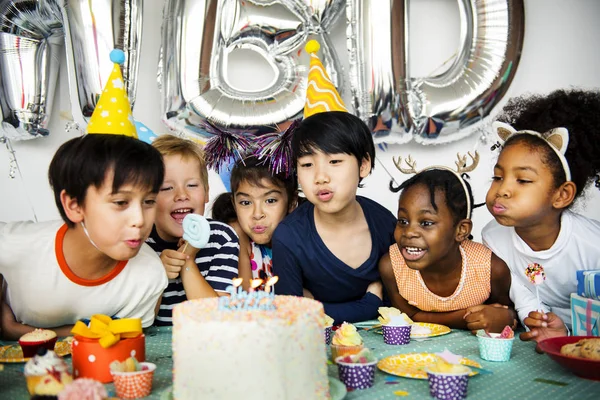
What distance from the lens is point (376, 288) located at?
1.88m

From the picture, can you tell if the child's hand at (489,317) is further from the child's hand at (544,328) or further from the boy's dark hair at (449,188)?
the boy's dark hair at (449,188)

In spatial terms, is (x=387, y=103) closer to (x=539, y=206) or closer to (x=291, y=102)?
(x=291, y=102)

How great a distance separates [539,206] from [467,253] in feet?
0.77

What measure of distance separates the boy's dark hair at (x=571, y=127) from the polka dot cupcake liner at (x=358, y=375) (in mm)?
905

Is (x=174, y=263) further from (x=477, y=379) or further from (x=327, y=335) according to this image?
(x=477, y=379)

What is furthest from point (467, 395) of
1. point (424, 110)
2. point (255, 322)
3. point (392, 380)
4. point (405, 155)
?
point (405, 155)

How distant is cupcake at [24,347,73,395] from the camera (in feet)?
3.17

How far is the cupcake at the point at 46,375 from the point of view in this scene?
0.97m

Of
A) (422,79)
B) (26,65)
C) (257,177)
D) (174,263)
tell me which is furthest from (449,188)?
(26,65)

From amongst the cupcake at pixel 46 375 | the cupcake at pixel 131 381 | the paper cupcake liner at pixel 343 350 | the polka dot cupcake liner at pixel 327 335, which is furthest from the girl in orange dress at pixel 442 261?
the cupcake at pixel 46 375

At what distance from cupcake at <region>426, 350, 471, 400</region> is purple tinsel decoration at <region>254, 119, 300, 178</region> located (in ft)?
3.48

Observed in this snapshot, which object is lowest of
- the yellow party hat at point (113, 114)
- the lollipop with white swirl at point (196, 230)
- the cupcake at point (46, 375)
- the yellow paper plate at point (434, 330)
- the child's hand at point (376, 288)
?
the yellow paper plate at point (434, 330)

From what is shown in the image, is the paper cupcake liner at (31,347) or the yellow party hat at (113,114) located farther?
the yellow party hat at (113,114)

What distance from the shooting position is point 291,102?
8.47 ft
